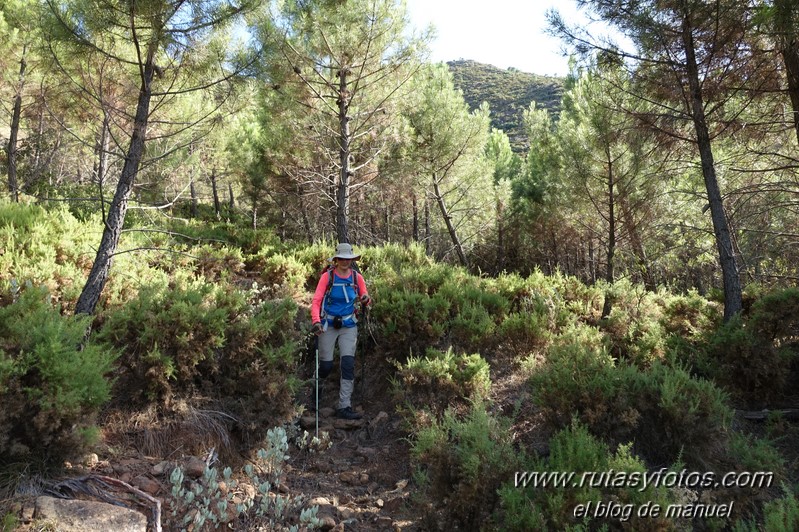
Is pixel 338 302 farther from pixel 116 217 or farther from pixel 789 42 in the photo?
pixel 789 42

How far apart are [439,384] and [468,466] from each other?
1.73 meters

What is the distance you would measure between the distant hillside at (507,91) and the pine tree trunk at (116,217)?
48.3 m

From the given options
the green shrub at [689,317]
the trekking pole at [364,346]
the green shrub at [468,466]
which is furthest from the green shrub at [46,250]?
the green shrub at [689,317]

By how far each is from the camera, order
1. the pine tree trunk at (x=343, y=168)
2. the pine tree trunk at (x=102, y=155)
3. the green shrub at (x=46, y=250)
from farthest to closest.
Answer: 1. the pine tree trunk at (x=343, y=168)
2. the green shrub at (x=46, y=250)
3. the pine tree trunk at (x=102, y=155)

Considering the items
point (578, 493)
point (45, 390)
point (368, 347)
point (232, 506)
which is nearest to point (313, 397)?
point (368, 347)

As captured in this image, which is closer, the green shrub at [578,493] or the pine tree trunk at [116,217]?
the green shrub at [578,493]

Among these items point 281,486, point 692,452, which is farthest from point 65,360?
point 692,452

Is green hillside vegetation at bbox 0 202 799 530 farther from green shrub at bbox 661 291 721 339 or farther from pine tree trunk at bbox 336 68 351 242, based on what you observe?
pine tree trunk at bbox 336 68 351 242

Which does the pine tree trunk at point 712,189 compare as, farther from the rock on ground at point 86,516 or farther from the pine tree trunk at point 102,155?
the pine tree trunk at point 102,155

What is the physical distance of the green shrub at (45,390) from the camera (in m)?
2.71

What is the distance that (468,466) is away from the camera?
319 centimetres

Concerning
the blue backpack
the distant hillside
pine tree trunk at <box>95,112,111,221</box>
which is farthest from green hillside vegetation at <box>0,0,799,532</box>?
the distant hillside

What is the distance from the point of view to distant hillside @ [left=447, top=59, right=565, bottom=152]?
6203 centimetres

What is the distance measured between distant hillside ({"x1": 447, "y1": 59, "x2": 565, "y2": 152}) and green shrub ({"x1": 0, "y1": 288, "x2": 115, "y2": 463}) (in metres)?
50.2
